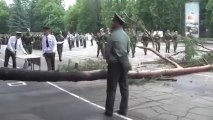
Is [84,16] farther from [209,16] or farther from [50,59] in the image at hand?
[50,59]

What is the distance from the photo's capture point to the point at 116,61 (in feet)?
25.5

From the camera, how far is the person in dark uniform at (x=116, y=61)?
7.76 m

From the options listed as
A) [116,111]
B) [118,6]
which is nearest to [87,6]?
[118,6]

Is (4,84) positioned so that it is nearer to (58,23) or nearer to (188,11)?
(188,11)

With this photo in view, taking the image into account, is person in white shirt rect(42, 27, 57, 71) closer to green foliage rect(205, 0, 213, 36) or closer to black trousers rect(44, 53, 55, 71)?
black trousers rect(44, 53, 55, 71)

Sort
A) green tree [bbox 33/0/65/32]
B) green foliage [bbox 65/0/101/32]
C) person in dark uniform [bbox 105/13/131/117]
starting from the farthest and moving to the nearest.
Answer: green tree [bbox 33/0/65/32], green foliage [bbox 65/0/101/32], person in dark uniform [bbox 105/13/131/117]

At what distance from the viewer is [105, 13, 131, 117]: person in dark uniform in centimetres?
776

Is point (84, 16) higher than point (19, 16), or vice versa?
point (19, 16)

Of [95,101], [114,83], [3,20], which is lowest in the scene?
[95,101]

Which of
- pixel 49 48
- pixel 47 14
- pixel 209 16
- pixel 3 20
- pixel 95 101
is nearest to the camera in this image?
pixel 95 101

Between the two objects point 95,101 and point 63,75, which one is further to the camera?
point 63,75

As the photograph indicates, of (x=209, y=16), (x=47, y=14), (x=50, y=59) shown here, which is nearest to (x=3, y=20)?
(x=47, y=14)

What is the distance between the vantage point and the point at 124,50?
784 cm

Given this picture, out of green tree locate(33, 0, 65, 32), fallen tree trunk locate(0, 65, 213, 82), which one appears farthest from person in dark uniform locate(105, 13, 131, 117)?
green tree locate(33, 0, 65, 32)
